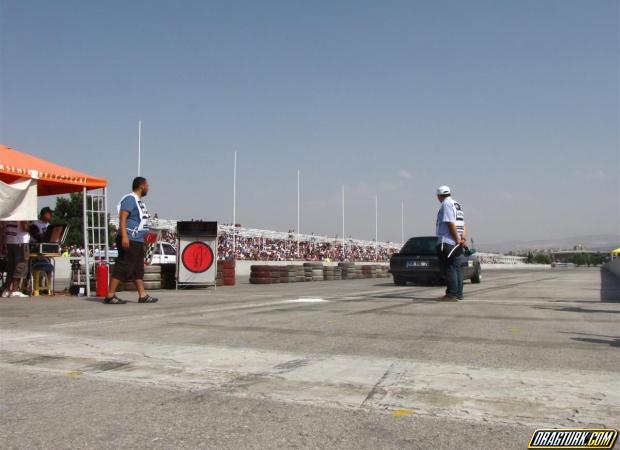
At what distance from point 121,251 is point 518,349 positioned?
645cm

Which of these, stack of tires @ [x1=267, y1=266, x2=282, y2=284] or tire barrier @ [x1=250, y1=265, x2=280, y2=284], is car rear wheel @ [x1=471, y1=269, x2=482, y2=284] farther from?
tire barrier @ [x1=250, y1=265, x2=280, y2=284]

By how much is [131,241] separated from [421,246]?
30.2 feet

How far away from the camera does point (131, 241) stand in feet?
29.4

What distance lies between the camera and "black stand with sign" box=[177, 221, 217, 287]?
1354 centimetres

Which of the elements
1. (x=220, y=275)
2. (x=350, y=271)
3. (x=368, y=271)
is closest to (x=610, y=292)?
(x=220, y=275)

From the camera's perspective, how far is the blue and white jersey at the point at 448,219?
9.30 m

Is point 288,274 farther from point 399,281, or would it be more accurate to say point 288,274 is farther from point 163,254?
point 163,254

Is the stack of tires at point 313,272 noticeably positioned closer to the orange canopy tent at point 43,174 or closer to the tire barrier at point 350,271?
the tire barrier at point 350,271

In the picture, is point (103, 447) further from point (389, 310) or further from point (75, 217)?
point (75, 217)

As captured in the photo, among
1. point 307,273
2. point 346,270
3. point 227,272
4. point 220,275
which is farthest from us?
point 346,270

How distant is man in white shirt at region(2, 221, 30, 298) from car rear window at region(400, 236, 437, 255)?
987cm

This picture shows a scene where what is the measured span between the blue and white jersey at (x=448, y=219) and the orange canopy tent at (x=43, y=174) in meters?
7.05

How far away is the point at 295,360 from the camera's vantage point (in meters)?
4.06

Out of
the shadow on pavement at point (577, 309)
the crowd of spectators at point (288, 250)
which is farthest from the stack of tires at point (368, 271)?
the shadow on pavement at point (577, 309)
